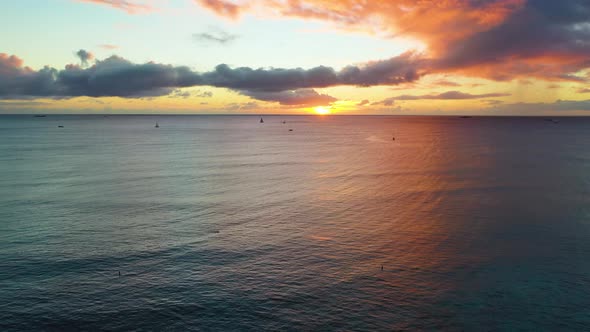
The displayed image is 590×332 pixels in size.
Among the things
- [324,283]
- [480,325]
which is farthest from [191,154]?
[480,325]

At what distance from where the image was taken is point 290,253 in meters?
56.6

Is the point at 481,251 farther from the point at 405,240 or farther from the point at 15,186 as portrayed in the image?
the point at 15,186

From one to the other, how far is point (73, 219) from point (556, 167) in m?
140

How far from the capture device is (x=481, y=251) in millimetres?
58375

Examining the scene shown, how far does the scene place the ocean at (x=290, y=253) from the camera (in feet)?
134

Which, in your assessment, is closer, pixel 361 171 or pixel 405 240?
pixel 405 240

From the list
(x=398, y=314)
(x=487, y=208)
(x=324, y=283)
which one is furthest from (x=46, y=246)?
(x=487, y=208)

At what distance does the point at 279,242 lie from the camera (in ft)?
199

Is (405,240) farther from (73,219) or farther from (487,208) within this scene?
(73,219)

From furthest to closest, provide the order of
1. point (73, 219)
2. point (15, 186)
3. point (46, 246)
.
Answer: point (15, 186) < point (73, 219) < point (46, 246)

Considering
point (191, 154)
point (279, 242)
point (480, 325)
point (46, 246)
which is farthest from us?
point (191, 154)

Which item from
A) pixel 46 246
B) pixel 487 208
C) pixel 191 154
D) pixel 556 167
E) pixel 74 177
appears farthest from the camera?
pixel 191 154

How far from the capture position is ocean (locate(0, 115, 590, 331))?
4084cm

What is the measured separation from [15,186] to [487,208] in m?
103
